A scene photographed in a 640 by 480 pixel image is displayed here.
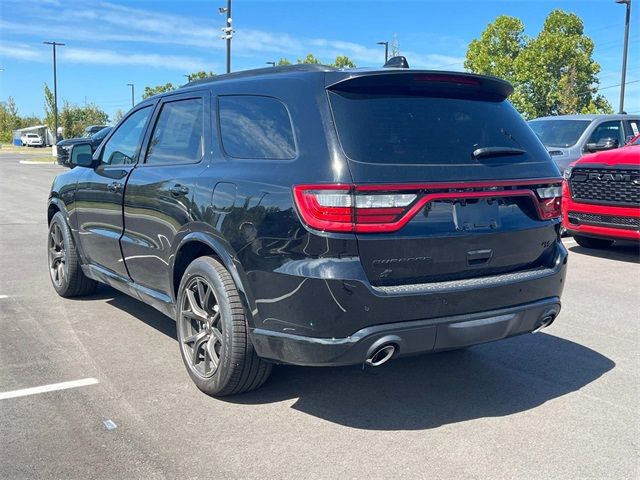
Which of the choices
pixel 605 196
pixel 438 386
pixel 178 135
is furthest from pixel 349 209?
pixel 605 196

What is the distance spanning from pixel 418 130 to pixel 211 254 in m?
1.44

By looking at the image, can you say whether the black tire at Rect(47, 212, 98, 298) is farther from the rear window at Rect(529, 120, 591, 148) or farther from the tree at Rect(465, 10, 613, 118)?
the tree at Rect(465, 10, 613, 118)

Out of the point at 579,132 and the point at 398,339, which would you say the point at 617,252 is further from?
the point at 398,339

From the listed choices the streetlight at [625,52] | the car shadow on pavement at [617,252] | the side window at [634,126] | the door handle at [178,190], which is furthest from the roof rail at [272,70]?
the streetlight at [625,52]

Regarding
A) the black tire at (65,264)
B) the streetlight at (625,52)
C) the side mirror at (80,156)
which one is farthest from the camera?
the streetlight at (625,52)

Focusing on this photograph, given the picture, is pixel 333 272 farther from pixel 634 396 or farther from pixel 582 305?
pixel 582 305

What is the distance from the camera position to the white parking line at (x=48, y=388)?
395 cm

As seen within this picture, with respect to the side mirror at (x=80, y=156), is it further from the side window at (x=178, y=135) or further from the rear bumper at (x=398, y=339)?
the rear bumper at (x=398, y=339)

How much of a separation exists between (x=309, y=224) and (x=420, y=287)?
0.65 metres

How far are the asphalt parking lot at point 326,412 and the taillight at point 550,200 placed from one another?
112 centimetres

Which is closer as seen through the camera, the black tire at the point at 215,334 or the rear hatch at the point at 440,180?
the rear hatch at the point at 440,180

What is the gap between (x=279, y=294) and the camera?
10.9 ft

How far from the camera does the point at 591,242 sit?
9.36 metres

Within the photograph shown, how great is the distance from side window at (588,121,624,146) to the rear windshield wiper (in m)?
8.03
